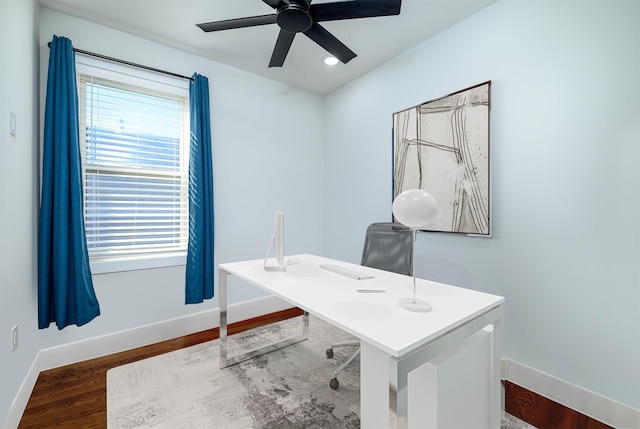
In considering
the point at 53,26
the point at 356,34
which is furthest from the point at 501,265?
the point at 53,26

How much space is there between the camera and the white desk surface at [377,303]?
955 mm

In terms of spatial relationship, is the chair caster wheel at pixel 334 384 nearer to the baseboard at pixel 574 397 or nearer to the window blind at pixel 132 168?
Result: the baseboard at pixel 574 397

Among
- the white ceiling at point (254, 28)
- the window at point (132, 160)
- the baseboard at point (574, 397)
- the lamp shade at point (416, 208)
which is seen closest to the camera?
the lamp shade at point (416, 208)

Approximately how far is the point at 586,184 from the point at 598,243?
13.2 inches

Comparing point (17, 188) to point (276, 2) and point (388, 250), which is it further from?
point (388, 250)

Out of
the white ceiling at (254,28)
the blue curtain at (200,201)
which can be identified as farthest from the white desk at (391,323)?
the white ceiling at (254,28)

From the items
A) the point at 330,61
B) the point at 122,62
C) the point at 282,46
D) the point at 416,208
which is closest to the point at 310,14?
the point at 282,46

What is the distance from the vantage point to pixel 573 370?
165 centimetres

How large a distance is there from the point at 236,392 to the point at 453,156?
7.47 ft

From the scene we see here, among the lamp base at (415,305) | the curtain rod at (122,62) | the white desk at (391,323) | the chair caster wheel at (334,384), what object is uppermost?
the curtain rod at (122,62)

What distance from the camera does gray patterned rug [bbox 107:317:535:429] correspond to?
1538 mm

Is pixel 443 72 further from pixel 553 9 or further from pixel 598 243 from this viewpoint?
pixel 598 243

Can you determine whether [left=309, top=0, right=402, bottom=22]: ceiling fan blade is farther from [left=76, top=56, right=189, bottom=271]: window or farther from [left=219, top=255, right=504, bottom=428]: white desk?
[left=76, top=56, right=189, bottom=271]: window

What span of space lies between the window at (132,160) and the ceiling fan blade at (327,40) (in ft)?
4.84
